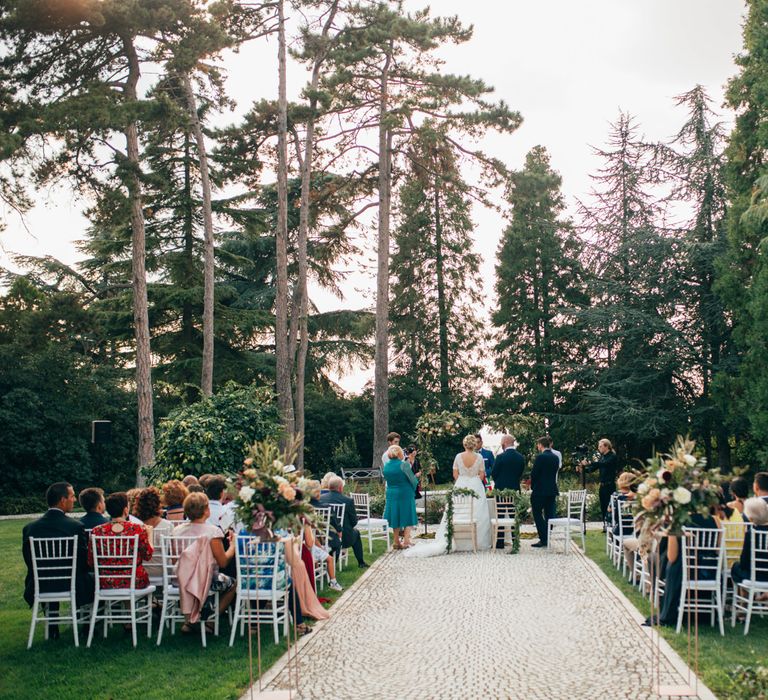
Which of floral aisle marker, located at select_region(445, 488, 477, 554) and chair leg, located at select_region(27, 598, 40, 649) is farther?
floral aisle marker, located at select_region(445, 488, 477, 554)

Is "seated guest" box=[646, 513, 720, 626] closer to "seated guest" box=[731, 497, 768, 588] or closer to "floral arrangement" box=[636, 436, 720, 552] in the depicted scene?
"seated guest" box=[731, 497, 768, 588]

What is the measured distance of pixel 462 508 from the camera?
13391mm

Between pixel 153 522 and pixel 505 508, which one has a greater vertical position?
pixel 153 522

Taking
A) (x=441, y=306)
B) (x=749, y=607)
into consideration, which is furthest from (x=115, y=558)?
(x=441, y=306)

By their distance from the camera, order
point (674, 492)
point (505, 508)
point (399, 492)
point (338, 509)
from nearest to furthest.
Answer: point (674, 492), point (338, 509), point (399, 492), point (505, 508)

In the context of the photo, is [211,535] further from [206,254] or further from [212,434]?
[206,254]

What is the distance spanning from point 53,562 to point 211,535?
143cm

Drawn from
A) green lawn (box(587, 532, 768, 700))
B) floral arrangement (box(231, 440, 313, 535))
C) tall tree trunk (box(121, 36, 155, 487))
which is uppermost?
tall tree trunk (box(121, 36, 155, 487))

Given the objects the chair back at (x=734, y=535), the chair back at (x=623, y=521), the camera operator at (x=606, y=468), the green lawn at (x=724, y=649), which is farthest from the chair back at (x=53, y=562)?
the camera operator at (x=606, y=468)

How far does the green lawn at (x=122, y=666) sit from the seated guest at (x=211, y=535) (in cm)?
39

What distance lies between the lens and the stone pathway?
601cm

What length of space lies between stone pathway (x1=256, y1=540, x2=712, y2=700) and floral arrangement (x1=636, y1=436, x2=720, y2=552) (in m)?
1.08

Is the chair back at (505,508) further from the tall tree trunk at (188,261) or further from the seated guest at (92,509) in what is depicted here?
the tall tree trunk at (188,261)

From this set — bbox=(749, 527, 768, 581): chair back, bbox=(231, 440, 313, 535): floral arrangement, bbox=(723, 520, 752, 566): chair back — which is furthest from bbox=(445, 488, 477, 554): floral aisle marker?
bbox=(231, 440, 313, 535): floral arrangement
